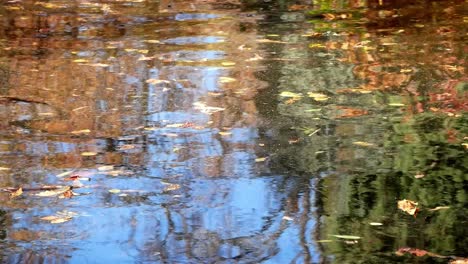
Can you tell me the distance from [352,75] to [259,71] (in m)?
0.83

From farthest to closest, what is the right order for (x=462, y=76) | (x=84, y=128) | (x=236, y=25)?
(x=236, y=25), (x=462, y=76), (x=84, y=128)

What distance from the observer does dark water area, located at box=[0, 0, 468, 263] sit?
15.8 feet

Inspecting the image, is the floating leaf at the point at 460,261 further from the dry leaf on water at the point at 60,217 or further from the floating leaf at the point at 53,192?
the floating leaf at the point at 53,192

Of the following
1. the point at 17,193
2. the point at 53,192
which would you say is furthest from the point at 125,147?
the point at 17,193

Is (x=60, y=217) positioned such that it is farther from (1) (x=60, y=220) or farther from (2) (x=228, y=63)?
(2) (x=228, y=63)

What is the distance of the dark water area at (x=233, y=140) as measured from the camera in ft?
15.8

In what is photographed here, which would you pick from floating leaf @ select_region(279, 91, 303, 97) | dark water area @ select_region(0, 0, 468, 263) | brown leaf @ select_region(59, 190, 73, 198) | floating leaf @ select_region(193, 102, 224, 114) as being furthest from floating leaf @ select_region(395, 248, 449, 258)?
floating leaf @ select_region(279, 91, 303, 97)

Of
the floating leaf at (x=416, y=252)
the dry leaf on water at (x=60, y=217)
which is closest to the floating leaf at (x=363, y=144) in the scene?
the floating leaf at (x=416, y=252)

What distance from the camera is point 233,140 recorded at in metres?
6.39

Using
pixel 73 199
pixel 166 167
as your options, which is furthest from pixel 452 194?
pixel 73 199

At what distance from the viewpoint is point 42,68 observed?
8.33 metres

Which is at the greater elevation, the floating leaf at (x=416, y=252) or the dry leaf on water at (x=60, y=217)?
the dry leaf on water at (x=60, y=217)

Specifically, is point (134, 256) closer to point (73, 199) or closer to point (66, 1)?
point (73, 199)

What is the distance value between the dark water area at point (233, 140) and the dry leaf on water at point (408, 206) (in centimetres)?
4
